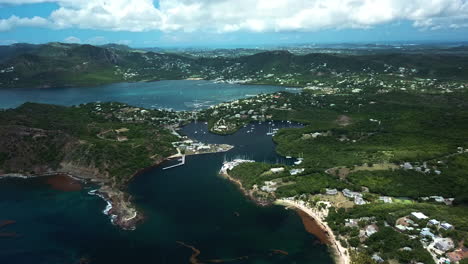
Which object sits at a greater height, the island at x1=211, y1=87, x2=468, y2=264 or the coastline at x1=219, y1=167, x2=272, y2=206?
the island at x1=211, y1=87, x2=468, y2=264

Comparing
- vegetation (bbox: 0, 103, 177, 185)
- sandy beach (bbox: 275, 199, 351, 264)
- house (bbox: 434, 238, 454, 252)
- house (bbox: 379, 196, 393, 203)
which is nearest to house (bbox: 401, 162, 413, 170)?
house (bbox: 379, 196, 393, 203)

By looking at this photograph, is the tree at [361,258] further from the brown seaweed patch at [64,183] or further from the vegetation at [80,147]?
the brown seaweed patch at [64,183]

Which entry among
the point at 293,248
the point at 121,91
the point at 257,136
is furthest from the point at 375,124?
the point at 121,91

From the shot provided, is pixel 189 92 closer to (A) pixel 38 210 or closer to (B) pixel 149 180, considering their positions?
(B) pixel 149 180

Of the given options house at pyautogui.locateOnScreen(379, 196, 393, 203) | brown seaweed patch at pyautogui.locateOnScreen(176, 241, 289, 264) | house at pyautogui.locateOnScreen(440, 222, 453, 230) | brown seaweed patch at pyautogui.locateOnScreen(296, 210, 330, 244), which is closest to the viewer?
brown seaweed patch at pyautogui.locateOnScreen(176, 241, 289, 264)

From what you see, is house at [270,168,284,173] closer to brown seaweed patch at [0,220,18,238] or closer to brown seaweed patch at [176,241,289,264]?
Result: brown seaweed patch at [176,241,289,264]

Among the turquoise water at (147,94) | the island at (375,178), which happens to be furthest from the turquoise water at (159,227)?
the turquoise water at (147,94)

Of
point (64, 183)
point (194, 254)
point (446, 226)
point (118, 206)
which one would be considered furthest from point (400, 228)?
point (64, 183)
